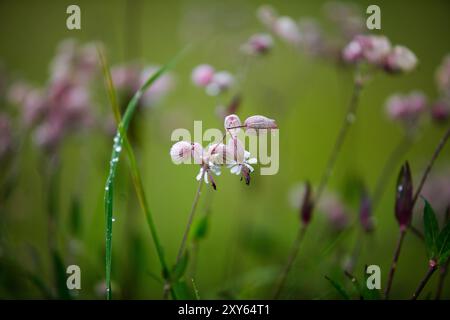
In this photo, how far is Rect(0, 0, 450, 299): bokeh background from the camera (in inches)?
31.2

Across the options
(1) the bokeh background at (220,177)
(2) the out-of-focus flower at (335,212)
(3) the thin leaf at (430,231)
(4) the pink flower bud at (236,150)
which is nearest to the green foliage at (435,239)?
(3) the thin leaf at (430,231)

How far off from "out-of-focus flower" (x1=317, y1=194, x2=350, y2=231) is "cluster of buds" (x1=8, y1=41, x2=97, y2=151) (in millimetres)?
588

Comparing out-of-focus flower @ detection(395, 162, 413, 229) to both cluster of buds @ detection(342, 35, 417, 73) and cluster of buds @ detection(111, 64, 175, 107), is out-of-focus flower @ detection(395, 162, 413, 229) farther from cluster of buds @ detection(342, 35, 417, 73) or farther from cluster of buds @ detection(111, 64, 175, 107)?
cluster of buds @ detection(111, 64, 175, 107)

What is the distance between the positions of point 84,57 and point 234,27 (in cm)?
38

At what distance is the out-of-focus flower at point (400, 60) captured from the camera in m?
0.60

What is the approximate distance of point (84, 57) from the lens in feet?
2.84

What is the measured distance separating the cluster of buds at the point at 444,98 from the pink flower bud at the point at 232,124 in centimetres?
48

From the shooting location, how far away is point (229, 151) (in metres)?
0.43

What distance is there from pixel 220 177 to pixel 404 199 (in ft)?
4.45

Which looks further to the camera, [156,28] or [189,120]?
[156,28]

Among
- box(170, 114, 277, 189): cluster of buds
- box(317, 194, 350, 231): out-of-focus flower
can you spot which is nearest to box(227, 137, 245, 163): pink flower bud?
box(170, 114, 277, 189): cluster of buds

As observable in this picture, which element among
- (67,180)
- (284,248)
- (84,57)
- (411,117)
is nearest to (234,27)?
(84,57)

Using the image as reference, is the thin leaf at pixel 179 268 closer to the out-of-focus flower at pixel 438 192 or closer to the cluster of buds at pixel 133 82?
the cluster of buds at pixel 133 82
